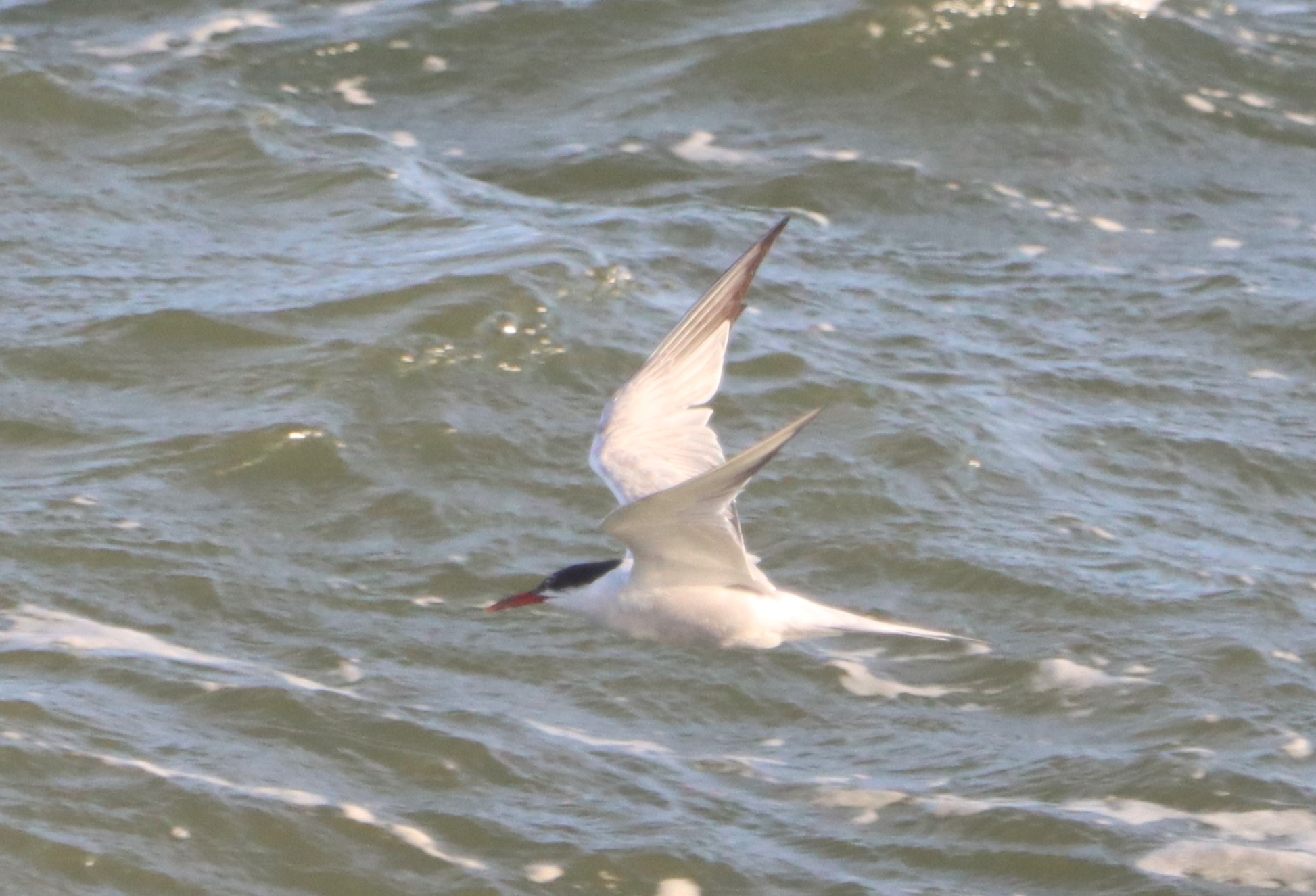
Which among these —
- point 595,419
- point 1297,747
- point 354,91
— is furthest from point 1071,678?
point 354,91

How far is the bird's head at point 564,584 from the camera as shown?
19.9ft

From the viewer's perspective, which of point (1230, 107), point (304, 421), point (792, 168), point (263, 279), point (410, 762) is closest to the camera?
point (410, 762)

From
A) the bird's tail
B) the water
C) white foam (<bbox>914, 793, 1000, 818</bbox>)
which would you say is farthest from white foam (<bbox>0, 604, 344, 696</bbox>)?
white foam (<bbox>914, 793, 1000, 818</bbox>)

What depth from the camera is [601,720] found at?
→ 649cm

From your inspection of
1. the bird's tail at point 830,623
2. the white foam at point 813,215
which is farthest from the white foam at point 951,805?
the white foam at point 813,215

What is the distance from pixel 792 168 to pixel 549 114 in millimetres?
1503

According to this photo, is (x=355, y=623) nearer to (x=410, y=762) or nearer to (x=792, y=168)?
(x=410, y=762)

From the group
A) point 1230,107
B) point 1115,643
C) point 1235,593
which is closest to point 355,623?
point 1115,643

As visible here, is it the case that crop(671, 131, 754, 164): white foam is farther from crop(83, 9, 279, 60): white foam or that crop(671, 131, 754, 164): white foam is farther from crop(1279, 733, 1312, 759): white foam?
crop(1279, 733, 1312, 759): white foam

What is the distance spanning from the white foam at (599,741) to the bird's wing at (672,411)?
900 mm

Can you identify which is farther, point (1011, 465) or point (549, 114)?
point (549, 114)

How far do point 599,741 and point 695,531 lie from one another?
1153 mm

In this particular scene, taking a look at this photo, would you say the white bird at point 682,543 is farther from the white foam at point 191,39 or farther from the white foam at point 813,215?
the white foam at point 191,39

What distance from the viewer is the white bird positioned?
5.58m
